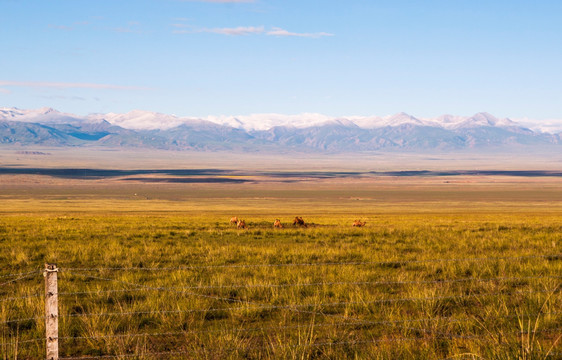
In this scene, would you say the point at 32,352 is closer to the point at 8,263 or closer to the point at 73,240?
the point at 8,263


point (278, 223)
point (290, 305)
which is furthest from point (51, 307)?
point (278, 223)

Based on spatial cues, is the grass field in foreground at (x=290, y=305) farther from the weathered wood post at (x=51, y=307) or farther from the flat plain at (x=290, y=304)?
the weathered wood post at (x=51, y=307)

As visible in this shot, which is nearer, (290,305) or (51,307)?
(51,307)

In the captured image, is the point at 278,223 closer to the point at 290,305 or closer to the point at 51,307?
the point at 290,305

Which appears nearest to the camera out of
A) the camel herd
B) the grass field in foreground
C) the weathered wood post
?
the weathered wood post

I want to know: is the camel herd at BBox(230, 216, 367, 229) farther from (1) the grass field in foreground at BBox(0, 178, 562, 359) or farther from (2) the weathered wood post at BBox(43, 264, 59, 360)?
(2) the weathered wood post at BBox(43, 264, 59, 360)

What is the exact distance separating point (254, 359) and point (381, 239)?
13.6m

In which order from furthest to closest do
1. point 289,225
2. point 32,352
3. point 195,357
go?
point 289,225 < point 32,352 < point 195,357

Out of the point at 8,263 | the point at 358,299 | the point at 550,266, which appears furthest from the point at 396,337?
the point at 8,263

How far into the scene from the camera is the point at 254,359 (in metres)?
6.96

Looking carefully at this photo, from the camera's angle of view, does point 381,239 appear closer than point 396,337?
No

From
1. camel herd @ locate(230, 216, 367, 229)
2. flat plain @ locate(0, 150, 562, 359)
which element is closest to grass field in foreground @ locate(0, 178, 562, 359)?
flat plain @ locate(0, 150, 562, 359)

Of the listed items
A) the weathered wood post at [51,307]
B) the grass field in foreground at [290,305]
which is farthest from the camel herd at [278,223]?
the weathered wood post at [51,307]

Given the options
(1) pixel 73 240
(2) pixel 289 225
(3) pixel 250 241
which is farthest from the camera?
(2) pixel 289 225
